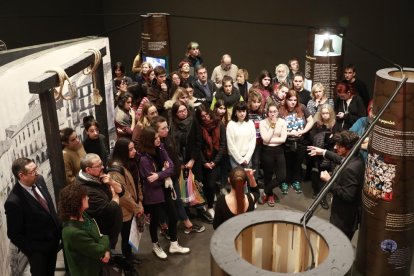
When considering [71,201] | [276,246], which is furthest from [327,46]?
[276,246]

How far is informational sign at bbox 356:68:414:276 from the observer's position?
3.63 meters

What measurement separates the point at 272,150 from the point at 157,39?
3300mm

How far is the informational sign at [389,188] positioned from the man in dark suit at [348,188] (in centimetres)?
8

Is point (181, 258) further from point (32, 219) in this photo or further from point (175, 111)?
point (32, 219)

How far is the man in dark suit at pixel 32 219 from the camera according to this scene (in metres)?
3.33

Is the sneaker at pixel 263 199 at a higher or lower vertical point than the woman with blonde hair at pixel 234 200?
lower

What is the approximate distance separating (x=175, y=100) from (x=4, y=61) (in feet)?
6.50

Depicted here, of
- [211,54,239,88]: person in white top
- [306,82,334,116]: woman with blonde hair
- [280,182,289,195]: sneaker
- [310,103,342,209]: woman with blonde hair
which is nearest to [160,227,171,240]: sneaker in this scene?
[280,182,289,195]: sneaker

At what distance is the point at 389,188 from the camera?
12.8ft

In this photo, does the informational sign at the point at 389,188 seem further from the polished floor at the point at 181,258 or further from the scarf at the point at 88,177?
the scarf at the point at 88,177

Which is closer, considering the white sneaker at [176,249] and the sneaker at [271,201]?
the white sneaker at [176,249]

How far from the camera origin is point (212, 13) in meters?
9.51

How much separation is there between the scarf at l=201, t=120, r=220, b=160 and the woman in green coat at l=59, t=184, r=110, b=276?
2.12 metres

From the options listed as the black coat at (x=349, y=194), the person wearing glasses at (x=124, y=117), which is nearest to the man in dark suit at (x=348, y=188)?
the black coat at (x=349, y=194)
